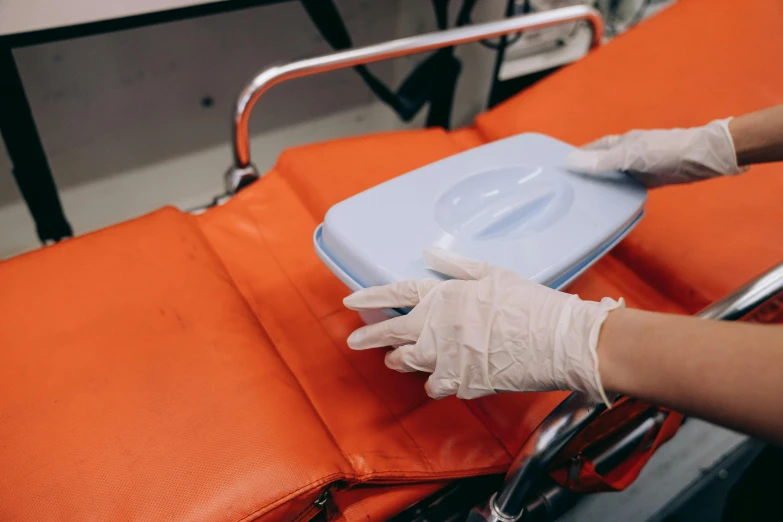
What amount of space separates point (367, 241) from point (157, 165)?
1.13m

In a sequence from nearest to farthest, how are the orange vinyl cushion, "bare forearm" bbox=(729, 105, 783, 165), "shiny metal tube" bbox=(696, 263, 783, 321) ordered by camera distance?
Result: the orange vinyl cushion → "shiny metal tube" bbox=(696, 263, 783, 321) → "bare forearm" bbox=(729, 105, 783, 165)

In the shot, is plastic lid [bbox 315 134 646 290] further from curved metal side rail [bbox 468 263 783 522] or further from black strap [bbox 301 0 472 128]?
black strap [bbox 301 0 472 128]

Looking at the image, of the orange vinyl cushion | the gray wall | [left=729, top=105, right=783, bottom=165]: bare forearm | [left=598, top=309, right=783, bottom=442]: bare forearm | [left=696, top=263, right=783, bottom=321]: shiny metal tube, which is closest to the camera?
[left=598, top=309, right=783, bottom=442]: bare forearm

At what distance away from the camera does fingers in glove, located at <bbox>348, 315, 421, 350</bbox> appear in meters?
0.59

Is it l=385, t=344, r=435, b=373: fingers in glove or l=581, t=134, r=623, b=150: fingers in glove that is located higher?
l=581, t=134, r=623, b=150: fingers in glove

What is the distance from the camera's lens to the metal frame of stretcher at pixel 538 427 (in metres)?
0.58

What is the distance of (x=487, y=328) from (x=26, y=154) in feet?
3.02

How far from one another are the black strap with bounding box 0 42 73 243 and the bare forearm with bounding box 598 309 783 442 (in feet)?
3.21

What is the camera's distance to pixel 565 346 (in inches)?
20.7

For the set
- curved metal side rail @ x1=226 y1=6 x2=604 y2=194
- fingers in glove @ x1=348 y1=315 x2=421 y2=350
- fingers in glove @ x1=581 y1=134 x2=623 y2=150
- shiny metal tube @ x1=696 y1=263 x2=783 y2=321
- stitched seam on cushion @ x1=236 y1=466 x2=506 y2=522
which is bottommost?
stitched seam on cushion @ x1=236 y1=466 x2=506 y2=522

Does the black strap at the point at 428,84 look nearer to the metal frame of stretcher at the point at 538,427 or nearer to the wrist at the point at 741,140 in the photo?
the metal frame of stretcher at the point at 538,427

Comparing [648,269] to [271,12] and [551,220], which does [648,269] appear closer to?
[551,220]

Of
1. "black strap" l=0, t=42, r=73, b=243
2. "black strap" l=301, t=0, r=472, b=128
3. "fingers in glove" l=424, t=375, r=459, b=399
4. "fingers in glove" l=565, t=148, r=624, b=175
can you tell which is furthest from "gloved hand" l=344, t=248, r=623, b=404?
"black strap" l=301, t=0, r=472, b=128

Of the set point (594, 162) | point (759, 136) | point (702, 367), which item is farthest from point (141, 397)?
point (759, 136)
